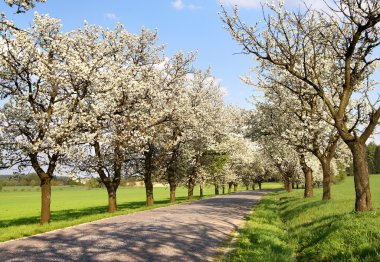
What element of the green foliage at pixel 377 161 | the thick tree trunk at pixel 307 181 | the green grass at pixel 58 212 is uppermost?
the green foliage at pixel 377 161

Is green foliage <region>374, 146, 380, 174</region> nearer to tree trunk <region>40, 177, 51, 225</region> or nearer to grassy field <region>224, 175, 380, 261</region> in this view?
grassy field <region>224, 175, 380, 261</region>

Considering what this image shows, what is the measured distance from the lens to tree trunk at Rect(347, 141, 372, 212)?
50.2 ft

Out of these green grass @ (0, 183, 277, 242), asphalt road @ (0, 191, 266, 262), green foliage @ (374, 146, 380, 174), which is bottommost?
green grass @ (0, 183, 277, 242)

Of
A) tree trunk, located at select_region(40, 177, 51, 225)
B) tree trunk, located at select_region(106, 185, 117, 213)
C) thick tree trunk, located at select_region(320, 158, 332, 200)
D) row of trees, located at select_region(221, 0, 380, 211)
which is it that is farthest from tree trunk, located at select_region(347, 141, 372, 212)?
tree trunk, located at select_region(106, 185, 117, 213)

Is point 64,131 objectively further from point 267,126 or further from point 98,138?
point 267,126

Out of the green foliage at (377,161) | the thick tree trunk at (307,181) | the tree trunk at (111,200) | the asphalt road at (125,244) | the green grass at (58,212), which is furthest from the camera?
the green foliage at (377,161)

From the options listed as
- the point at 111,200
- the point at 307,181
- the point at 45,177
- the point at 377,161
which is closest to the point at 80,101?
the point at 45,177

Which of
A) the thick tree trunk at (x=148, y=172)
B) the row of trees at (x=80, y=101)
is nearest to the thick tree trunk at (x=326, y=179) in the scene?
the row of trees at (x=80, y=101)

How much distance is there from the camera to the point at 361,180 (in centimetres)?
1541

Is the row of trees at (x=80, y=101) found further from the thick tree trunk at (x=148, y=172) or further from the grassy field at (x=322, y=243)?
the grassy field at (x=322, y=243)

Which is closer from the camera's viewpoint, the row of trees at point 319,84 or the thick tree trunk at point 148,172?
the row of trees at point 319,84

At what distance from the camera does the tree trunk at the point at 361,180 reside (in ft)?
50.2

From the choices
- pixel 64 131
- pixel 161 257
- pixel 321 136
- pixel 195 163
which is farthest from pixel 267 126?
pixel 161 257

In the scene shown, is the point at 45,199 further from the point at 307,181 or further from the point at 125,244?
the point at 307,181
